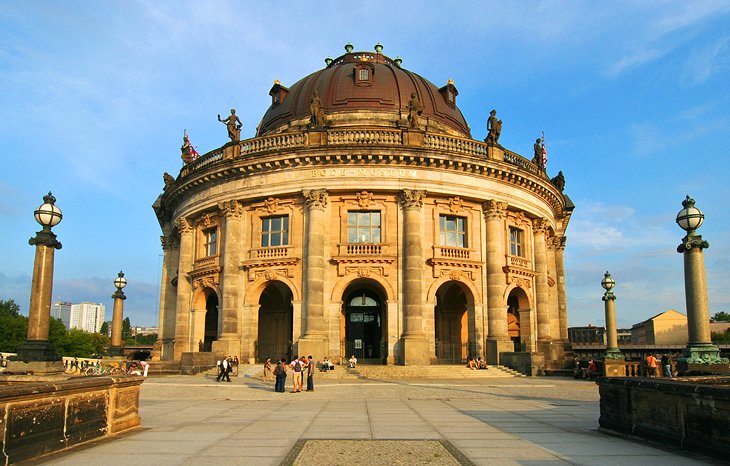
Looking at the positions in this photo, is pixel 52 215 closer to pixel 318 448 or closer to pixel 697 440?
pixel 318 448

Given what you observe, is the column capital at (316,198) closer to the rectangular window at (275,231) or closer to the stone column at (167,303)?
the rectangular window at (275,231)

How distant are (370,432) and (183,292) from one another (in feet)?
95.7

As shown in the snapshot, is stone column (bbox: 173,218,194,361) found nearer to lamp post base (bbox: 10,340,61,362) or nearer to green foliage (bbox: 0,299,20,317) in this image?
lamp post base (bbox: 10,340,61,362)

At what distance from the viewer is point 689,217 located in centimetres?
1683

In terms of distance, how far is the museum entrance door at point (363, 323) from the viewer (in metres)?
35.9

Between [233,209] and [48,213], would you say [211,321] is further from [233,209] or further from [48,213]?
[48,213]

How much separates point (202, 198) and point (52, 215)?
17.1 meters

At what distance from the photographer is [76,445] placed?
9.66 metres

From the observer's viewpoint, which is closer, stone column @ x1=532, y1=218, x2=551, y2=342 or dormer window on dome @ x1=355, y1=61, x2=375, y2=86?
stone column @ x1=532, y1=218, x2=551, y2=342

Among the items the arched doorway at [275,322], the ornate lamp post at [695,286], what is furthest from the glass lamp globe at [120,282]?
the ornate lamp post at [695,286]

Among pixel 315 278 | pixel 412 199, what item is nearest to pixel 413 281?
pixel 412 199

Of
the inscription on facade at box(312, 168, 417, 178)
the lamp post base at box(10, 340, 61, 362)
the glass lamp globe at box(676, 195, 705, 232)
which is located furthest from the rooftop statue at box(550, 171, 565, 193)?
the lamp post base at box(10, 340, 61, 362)

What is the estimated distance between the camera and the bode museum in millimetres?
32531

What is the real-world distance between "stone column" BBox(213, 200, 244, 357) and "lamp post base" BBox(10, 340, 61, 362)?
13.6m
